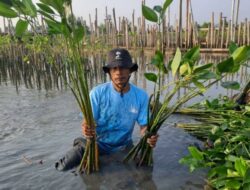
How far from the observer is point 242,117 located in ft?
12.4

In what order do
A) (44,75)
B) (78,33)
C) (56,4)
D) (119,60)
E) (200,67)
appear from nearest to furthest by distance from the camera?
1. (56,4)
2. (78,33)
3. (200,67)
4. (119,60)
5. (44,75)

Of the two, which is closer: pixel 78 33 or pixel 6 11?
pixel 6 11

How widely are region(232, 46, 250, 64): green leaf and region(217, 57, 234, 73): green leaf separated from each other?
0.11 meters

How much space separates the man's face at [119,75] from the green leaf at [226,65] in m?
1.05

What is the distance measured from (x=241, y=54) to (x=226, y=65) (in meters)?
0.17

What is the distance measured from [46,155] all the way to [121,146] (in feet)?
3.74

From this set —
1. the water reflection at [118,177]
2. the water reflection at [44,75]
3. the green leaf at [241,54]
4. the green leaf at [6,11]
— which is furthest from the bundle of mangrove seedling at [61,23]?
the water reflection at [44,75]

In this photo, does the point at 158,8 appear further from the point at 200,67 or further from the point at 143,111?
the point at 143,111

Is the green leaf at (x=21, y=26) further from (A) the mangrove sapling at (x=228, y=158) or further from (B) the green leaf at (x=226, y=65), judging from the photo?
Answer: (A) the mangrove sapling at (x=228, y=158)

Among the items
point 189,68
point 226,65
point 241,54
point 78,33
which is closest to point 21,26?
point 78,33

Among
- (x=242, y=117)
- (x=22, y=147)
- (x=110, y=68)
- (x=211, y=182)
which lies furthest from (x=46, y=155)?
(x=242, y=117)

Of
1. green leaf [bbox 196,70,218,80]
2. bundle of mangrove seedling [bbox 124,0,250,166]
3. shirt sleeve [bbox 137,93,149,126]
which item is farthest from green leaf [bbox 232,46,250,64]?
shirt sleeve [bbox 137,93,149,126]

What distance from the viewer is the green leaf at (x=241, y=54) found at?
265 centimetres

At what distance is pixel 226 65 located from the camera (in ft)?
8.63
